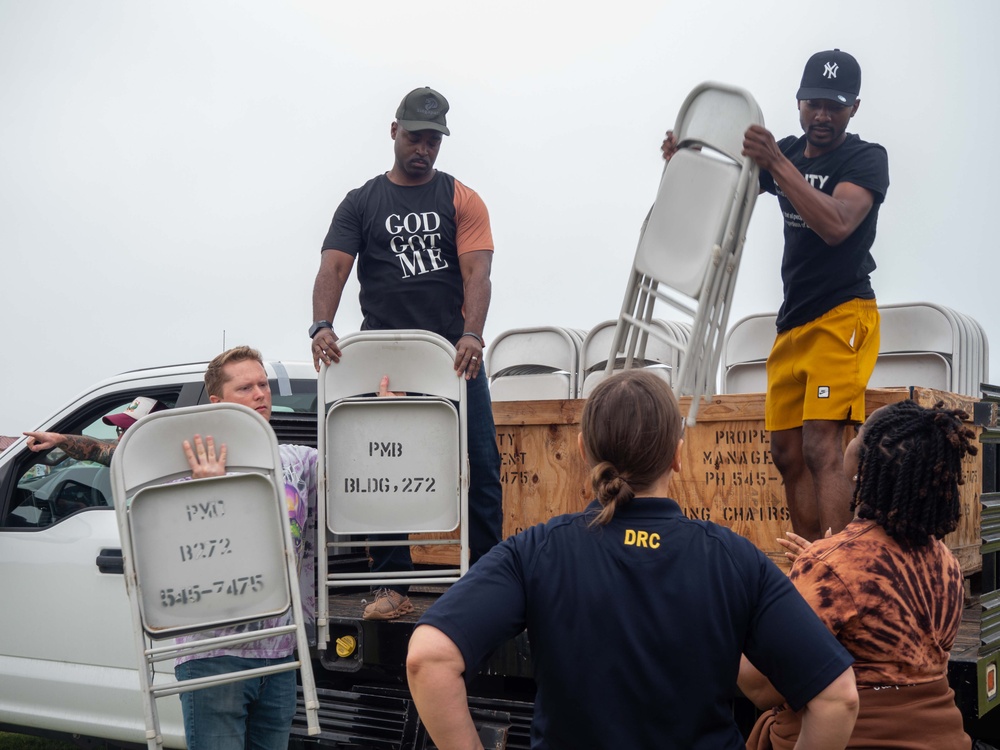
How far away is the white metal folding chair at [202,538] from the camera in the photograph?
10.1 ft

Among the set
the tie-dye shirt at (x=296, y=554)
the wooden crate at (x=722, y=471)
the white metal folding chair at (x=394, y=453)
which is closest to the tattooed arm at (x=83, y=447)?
the tie-dye shirt at (x=296, y=554)

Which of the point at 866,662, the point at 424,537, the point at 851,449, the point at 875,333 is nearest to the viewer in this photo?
the point at 866,662

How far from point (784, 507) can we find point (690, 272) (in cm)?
98

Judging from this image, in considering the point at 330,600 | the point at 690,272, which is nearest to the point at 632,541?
the point at 690,272

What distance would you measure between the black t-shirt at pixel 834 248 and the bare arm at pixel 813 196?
76 mm

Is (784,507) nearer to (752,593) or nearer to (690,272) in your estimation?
(690,272)

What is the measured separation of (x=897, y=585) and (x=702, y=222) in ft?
5.96

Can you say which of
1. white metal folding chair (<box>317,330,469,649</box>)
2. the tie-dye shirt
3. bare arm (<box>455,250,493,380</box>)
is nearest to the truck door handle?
the tie-dye shirt

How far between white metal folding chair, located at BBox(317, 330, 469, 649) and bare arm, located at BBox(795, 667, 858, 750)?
6.99ft

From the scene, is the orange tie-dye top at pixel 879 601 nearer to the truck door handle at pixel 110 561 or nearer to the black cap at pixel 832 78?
the black cap at pixel 832 78

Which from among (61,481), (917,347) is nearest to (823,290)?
(917,347)

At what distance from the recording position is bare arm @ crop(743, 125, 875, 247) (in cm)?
347

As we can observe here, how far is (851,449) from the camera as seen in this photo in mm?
2525

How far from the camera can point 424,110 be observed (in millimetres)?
4285
